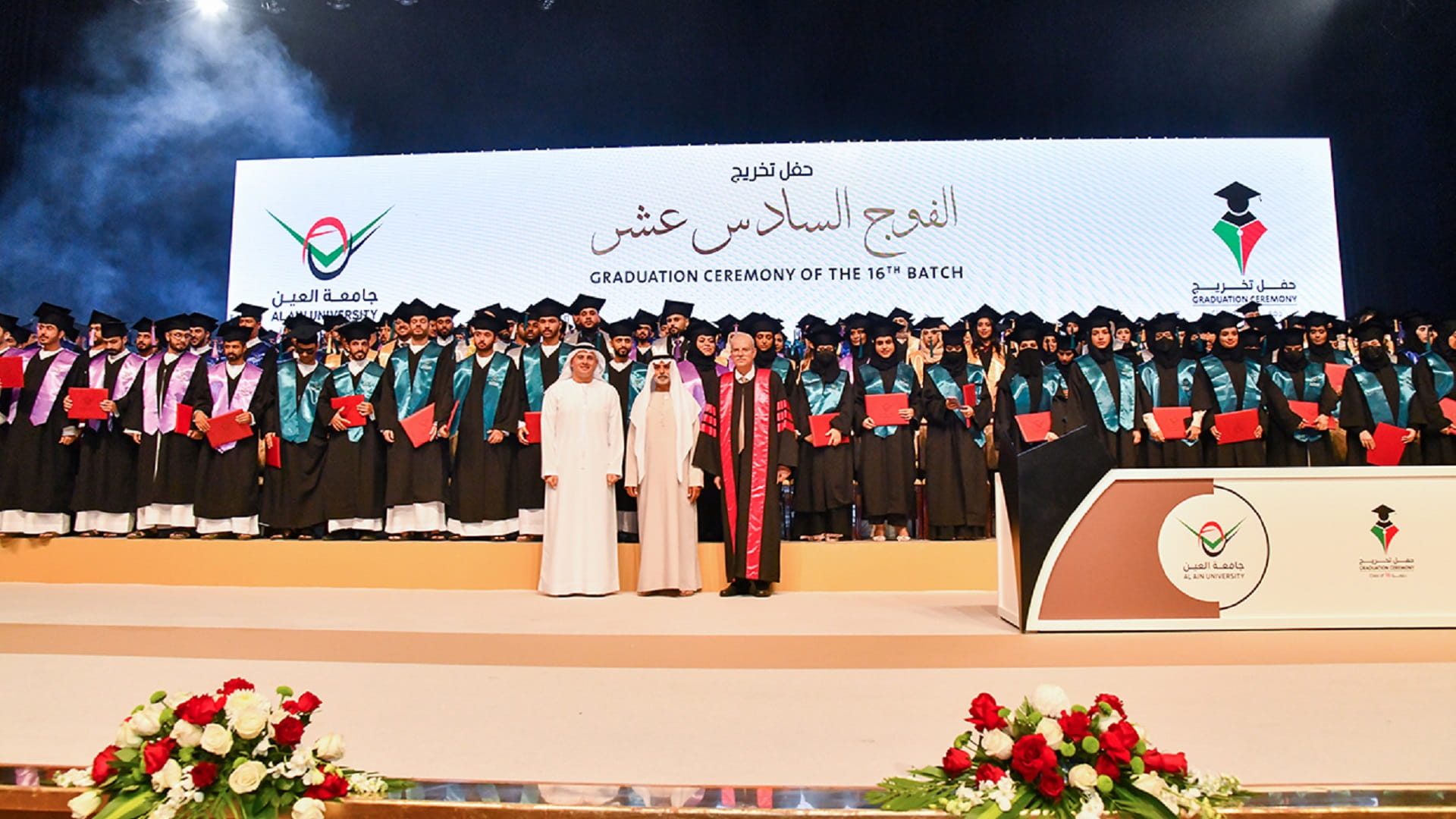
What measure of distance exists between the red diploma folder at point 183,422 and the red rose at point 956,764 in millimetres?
6665

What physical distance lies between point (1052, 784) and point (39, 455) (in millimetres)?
7615

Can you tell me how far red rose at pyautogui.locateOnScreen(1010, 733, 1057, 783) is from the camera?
1.50 meters

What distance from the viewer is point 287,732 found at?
64.8 inches

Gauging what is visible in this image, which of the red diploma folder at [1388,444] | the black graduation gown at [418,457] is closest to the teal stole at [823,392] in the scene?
the black graduation gown at [418,457]

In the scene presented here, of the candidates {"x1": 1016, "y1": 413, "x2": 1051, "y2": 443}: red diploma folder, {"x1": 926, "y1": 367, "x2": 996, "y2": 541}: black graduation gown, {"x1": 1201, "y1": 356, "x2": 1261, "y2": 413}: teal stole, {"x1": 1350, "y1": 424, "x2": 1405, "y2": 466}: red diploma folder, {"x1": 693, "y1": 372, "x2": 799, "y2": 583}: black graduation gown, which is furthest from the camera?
{"x1": 1201, "y1": 356, "x2": 1261, "y2": 413}: teal stole

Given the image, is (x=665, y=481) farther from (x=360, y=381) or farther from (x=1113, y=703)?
(x=1113, y=703)

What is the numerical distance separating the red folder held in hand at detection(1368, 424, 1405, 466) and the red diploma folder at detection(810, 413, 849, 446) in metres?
4.16

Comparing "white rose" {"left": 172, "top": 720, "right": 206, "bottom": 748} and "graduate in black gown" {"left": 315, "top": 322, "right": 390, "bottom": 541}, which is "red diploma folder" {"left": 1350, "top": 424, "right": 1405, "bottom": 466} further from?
"white rose" {"left": 172, "top": 720, "right": 206, "bottom": 748}

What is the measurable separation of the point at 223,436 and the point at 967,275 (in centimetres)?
717

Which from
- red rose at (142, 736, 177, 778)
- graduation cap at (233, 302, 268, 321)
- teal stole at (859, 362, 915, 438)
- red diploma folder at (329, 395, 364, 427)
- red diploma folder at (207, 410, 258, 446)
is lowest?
red rose at (142, 736, 177, 778)

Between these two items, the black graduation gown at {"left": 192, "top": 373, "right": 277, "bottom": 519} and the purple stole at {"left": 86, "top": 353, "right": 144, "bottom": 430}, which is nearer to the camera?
the black graduation gown at {"left": 192, "top": 373, "right": 277, "bottom": 519}

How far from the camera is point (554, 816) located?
1565 mm

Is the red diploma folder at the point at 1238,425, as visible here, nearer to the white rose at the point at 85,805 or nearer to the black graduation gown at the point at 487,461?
the black graduation gown at the point at 487,461

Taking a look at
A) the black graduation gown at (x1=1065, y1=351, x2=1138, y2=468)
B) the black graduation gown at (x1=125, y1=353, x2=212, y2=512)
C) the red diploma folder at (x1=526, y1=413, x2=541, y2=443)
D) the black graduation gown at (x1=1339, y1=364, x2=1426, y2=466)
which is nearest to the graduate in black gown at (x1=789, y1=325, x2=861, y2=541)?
the black graduation gown at (x1=1065, y1=351, x2=1138, y2=468)
